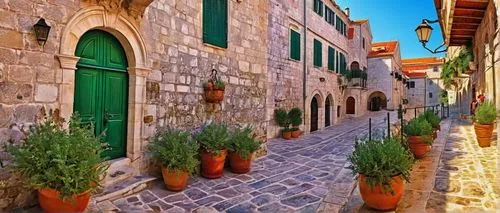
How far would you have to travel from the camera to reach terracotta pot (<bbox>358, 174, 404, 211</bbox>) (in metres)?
3.56

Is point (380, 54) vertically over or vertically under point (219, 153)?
over

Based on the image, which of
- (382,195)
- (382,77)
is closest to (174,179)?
(382,195)

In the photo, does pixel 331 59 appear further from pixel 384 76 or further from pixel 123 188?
pixel 123 188

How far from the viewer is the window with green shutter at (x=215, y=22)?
19.7 ft

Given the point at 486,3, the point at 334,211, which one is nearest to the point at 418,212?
the point at 334,211

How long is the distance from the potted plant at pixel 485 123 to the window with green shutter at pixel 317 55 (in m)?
8.64

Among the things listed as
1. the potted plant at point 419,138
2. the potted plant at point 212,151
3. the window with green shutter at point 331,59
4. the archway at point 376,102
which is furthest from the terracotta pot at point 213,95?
the archway at point 376,102

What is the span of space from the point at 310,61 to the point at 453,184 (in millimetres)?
10486

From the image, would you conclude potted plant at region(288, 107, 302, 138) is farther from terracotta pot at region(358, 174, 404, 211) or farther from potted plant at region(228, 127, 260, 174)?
terracotta pot at region(358, 174, 404, 211)

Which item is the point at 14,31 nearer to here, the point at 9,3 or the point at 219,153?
the point at 9,3

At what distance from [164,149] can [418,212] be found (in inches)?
143

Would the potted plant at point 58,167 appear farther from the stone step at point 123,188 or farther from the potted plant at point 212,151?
the potted plant at point 212,151

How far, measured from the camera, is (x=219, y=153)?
5.28 meters

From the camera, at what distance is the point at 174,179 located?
4.47 m
